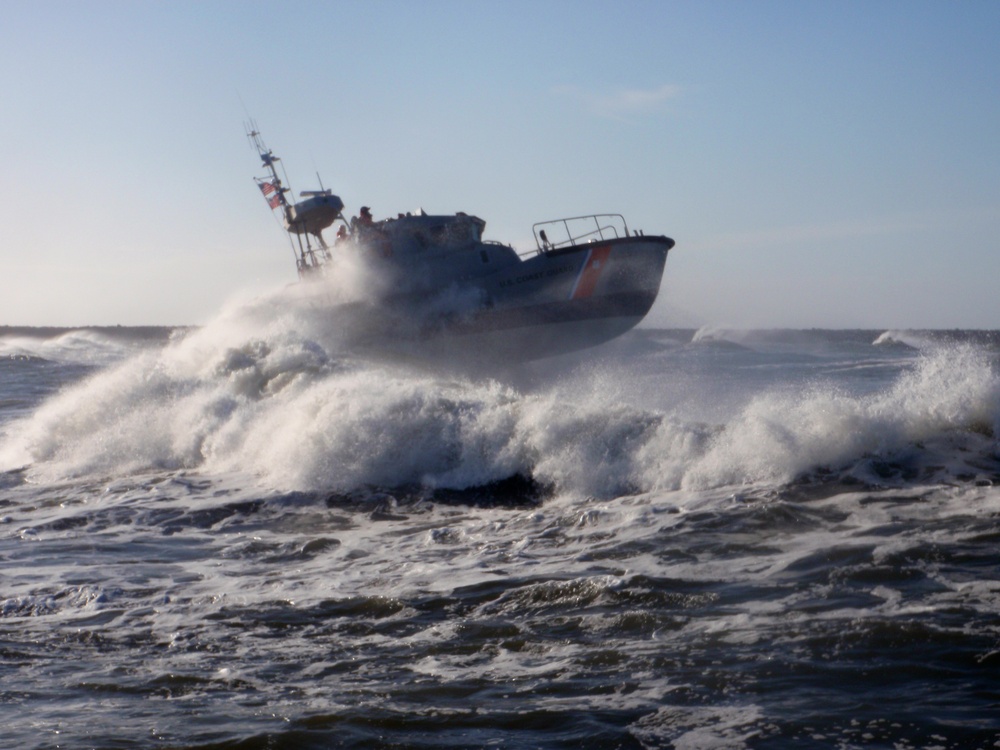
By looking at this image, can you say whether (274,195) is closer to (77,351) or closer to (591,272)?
(591,272)

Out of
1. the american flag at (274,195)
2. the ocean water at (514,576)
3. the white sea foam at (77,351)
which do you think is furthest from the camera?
the white sea foam at (77,351)

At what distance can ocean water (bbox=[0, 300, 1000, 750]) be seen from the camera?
14.2 feet

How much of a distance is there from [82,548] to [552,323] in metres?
14.0

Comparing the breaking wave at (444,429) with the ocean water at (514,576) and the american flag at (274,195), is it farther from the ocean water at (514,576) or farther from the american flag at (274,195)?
the american flag at (274,195)

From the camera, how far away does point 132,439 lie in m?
14.6

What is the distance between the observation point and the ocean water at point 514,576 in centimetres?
433

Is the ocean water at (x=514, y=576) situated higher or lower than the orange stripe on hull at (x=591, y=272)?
lower

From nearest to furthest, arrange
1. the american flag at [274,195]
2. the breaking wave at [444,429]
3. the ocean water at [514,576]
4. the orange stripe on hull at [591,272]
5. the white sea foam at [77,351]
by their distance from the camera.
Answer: the ocean water at [514,576] → the breaking wave at [444,429] → the orange stripe on hull at [591,272] → the american flag at [274,195] → the white sea foam at [77,351]

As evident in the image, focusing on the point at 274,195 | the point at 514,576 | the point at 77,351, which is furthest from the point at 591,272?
the point at 77,351

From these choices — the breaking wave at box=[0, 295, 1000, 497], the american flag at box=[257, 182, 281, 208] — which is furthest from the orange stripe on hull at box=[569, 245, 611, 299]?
the american flag at box=[257, 182, 281, 208]

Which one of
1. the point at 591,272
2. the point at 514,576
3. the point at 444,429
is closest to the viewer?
the point at 514,576

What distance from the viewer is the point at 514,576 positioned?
6.75 m

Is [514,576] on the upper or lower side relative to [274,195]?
lower

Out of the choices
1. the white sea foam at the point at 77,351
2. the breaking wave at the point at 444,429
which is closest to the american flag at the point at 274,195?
the breaking wave at the point at 444,429
